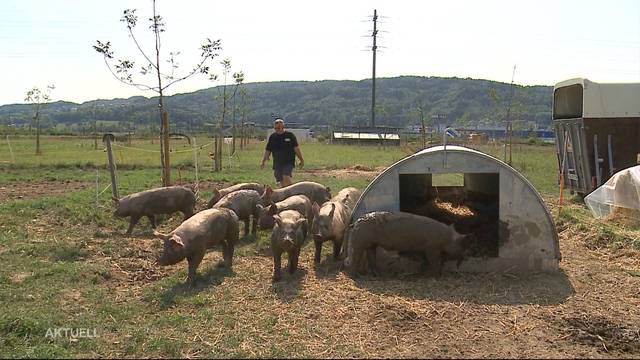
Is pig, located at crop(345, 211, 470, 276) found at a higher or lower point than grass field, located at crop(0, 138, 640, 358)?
higher

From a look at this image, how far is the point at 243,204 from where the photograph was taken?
11.3 m

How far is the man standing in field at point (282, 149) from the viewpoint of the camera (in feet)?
42.5

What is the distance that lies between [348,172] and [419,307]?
54.9ft

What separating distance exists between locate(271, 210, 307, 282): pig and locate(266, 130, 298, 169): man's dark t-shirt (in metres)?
4.37

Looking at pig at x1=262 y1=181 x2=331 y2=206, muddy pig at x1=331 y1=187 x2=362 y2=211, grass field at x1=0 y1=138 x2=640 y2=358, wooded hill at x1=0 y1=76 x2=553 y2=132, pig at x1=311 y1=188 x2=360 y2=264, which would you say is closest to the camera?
grass field at x1=0 y1=138 x2=640 y2=358

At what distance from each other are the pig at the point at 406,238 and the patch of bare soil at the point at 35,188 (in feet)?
33.2

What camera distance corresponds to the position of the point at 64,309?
6809mm

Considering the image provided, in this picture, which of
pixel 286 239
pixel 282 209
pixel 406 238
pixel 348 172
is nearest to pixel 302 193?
pixel 282 209

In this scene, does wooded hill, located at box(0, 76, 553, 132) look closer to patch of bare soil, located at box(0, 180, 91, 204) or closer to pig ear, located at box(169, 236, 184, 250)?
patch of bare soil, located at box(0, 180, 91, 204)

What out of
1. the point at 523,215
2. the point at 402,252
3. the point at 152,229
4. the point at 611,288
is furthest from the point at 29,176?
the point at 611,288

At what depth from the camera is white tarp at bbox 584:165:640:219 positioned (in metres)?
11.5

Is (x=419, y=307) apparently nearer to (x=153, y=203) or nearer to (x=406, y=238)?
(x=406, y=238)

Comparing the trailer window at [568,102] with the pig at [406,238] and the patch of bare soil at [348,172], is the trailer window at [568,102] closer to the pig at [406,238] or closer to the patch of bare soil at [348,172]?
the patch of bare soil at [348,172]

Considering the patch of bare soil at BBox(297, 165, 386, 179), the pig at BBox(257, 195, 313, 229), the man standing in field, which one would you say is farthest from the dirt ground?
the patch of bare soil at BBox(297, 165, 386, 179)
